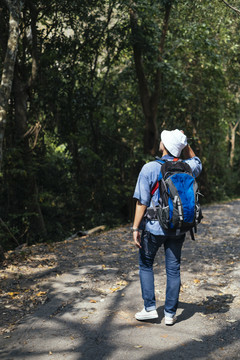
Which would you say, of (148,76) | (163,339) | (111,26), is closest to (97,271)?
(163,339)

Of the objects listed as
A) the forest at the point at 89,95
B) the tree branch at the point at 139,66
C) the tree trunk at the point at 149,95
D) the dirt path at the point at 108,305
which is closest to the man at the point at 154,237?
the dirt path at the point at 108,305

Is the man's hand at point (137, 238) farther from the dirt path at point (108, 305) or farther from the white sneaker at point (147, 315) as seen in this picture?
the dirt path at point (108, 305)

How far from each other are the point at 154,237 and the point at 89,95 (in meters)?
10.3

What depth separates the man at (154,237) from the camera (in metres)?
4.10

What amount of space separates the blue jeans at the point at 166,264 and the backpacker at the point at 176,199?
19cm

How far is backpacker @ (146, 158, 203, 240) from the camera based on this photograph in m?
3.92

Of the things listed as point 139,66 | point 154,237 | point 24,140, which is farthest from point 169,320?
point 139,66

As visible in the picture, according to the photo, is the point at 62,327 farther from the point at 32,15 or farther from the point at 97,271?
the point at 32,15

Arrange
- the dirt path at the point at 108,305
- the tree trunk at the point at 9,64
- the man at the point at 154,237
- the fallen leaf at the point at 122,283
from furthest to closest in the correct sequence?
the tree trunk at the point at 9,64
the fallen leaf at the point at 122,283
the man at the point at 154,237
the dirt path at the point at 108,305

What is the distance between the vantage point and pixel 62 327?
4273 millimetres

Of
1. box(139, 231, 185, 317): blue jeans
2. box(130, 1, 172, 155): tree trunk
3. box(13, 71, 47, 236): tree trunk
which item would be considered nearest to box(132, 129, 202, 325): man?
box(139, 231, 185, 317): blue jeans

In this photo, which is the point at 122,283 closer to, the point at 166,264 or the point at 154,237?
the point at 166,264

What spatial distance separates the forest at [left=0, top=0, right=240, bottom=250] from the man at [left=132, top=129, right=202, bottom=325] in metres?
5.59

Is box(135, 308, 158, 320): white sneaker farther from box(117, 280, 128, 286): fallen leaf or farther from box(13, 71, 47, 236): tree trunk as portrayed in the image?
box(13, 71, 47, 236): tree trunk
